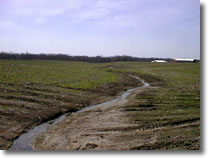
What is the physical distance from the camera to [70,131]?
44.0 feet

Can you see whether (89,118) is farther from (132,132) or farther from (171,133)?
(171,133)

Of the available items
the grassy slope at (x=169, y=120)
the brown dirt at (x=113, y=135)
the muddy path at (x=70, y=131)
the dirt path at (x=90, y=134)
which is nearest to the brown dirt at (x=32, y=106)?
the muddy path at (x=70, y=131)

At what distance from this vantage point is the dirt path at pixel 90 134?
11.0 m

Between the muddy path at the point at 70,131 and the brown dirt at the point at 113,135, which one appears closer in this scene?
the brown dirt at the point at 113,135

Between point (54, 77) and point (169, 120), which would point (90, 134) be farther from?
point (54, 77)

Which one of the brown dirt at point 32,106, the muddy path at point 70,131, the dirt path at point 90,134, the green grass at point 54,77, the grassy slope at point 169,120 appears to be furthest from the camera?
the green grass at point 54,77

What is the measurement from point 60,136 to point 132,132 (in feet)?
15.6

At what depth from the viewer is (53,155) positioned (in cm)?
916

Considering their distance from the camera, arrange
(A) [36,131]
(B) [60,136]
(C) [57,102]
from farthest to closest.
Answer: (C) [57,102]
(A) [36,131]
(B) [60,136]

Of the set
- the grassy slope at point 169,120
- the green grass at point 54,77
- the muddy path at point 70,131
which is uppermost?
the green grass at point 54,77

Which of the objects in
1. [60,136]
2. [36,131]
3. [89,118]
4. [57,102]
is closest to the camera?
[60,136]

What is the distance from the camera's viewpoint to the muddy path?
11.3 meters

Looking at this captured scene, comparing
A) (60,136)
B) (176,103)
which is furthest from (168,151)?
(176,103)

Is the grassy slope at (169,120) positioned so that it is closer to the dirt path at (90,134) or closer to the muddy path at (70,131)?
the dirt path at (90,134)
